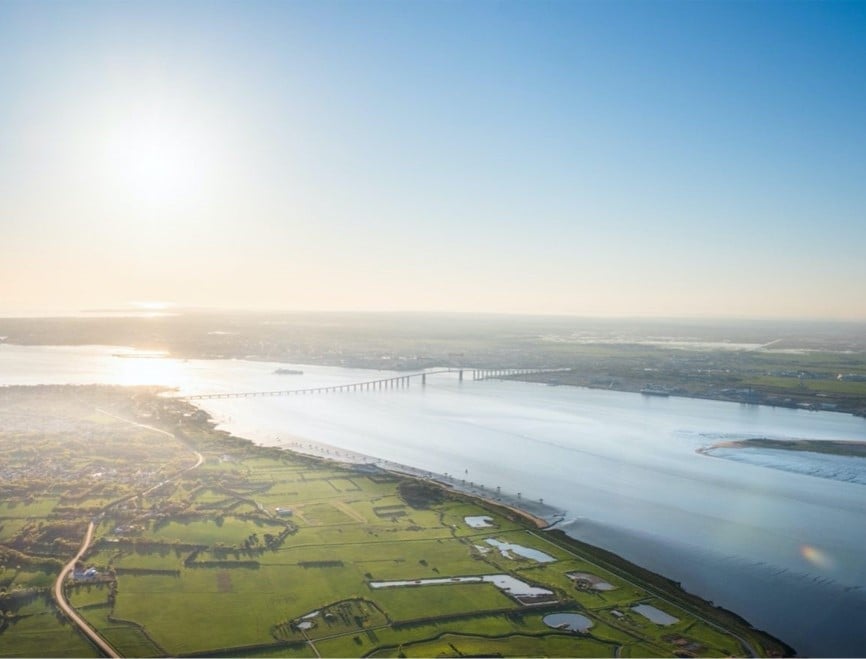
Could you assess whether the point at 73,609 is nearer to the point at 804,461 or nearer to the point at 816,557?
the point at 816,557

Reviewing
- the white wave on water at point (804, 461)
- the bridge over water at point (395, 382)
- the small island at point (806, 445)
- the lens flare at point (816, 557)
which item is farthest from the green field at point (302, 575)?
the bridge over water at point (395, 382)

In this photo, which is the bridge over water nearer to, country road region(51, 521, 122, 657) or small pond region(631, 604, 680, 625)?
country road region(51, 521, 122, 657)

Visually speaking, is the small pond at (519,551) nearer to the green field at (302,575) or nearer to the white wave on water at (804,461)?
the green field at (302,575)

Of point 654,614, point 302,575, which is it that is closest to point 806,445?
point 654,614

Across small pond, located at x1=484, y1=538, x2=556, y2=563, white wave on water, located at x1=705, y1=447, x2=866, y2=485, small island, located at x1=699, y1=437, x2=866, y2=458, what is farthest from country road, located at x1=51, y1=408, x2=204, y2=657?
small island, located at x1=699, y1=437, x2=866, y2=458

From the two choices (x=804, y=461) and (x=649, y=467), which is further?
(x=804, y=461)
